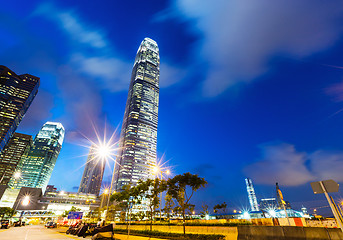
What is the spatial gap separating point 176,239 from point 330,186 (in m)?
11.7

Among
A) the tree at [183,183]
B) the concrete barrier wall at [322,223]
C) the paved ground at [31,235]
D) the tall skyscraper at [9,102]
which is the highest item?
the tall skyscraper at [9,102]

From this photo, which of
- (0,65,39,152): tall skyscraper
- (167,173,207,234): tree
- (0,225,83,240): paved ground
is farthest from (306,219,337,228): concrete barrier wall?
(0,65,39,152): tall skyscraper

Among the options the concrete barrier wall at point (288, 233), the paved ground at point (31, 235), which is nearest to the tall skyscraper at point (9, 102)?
the paved ground at point (31, 235)

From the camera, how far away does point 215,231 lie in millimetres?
15555

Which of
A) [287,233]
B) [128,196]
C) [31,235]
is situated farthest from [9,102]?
[287,233]

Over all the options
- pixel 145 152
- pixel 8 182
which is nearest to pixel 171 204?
pixel 145 152

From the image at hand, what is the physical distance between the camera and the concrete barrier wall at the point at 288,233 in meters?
7.44

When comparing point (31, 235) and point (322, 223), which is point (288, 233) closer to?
point (322, 223)

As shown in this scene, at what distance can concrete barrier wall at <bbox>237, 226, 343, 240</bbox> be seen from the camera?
7.44m

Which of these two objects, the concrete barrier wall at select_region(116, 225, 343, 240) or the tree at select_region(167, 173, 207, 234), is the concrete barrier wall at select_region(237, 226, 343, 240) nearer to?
the concrete barrier wall at select_region(116, 225, 343, 240)

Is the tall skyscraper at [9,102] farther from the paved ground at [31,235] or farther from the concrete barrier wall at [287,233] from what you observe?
the concrete barrier wall at [287,233]

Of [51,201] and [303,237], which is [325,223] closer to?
[303,237]

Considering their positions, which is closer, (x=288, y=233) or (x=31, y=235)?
(x=288, y=233)

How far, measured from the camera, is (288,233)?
8.30 m
